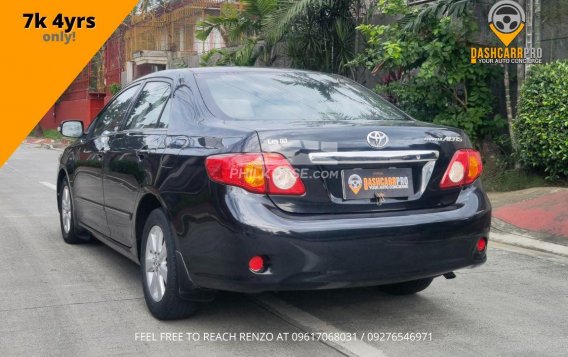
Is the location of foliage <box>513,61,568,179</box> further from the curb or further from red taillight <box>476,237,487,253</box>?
red taillight <box>476,237,487,253</box>

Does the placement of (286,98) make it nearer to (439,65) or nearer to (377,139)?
(377,139)

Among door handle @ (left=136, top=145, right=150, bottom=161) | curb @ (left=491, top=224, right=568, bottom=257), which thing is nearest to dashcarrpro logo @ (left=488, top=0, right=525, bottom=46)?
curb @ (left=491, top=224, right=568, bottom=257)

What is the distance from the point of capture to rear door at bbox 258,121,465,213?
3934mm

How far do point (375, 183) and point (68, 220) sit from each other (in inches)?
158

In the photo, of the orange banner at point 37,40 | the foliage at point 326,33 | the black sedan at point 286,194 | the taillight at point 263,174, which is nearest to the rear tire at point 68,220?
the black sedan at point 286,194

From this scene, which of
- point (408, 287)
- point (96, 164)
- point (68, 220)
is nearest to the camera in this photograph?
point (408, 287)

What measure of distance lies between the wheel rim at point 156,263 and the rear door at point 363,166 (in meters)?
1.00

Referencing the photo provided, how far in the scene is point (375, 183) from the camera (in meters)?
4.06

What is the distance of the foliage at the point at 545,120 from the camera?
29.6ft

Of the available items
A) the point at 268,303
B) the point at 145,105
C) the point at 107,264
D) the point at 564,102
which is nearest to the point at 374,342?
the point at 268,303

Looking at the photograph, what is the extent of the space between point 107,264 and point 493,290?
3.20 m

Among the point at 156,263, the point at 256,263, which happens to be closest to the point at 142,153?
the point at 156,263

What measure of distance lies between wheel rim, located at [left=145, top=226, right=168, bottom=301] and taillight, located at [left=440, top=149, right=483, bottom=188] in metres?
1.74

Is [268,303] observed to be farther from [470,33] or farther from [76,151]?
[470,33]
